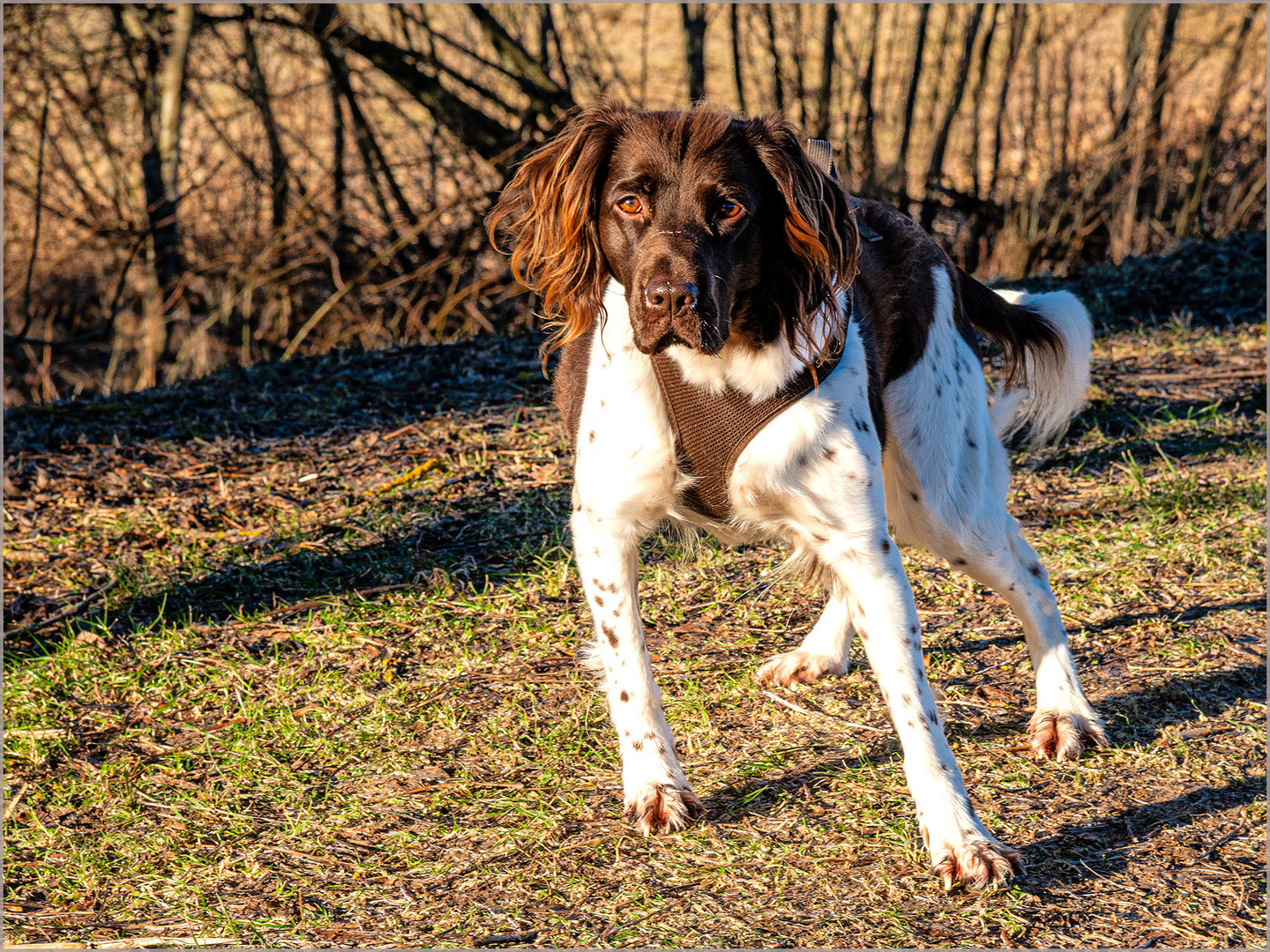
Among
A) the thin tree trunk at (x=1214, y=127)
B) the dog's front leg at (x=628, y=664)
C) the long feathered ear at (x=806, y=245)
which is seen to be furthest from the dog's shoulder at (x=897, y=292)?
the thin tree trunk at (x=1214, y=127)

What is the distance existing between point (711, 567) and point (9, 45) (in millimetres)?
5958

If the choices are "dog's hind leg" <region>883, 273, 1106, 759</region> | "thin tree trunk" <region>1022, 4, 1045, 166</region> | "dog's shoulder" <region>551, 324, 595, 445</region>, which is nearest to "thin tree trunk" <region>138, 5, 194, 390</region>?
"dog's shoulder" <region>551, 324, 595, 445</region>

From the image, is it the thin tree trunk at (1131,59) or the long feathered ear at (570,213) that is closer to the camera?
the long feathered ear at (570,213)

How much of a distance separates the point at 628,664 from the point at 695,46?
6530mm

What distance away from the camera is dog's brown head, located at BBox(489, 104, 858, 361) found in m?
2.35

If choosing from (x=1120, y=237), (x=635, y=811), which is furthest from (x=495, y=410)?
(x=1120, y=237)

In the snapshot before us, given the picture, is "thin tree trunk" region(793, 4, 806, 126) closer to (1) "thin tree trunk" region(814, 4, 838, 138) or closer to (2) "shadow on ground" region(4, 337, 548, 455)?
(1) "thin tree trunk" region(814, 4, 838, 138)

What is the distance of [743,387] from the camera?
2.56 meters

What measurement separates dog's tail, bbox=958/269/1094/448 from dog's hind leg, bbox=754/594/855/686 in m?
0.92

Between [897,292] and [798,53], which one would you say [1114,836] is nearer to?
[897,292]

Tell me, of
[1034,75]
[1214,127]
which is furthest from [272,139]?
[1214,127]

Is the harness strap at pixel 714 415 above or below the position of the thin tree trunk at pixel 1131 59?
below

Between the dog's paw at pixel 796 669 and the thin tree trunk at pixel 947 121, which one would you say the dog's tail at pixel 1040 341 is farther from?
the thin tree trunk at pixel 947 121

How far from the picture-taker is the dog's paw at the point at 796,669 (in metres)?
3.29
